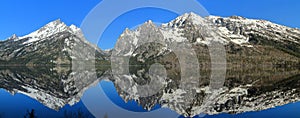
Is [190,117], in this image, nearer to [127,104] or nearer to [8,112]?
[127,104]

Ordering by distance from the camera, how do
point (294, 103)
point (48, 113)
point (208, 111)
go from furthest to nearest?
point (294, 103), point (208, 111), point (48, 113)

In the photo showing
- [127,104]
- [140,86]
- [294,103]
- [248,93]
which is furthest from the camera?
[140,86]

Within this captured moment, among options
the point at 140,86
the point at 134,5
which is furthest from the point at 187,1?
the point at 140,86

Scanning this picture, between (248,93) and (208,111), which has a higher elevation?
(248,93)

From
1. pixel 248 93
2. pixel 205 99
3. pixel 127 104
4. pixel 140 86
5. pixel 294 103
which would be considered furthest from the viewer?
pixel 140 86

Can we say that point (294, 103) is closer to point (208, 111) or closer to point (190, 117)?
point (208, 111)

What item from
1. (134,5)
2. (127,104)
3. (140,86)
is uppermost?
(140,86)

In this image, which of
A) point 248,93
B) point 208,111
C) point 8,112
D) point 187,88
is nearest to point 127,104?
point 208,111

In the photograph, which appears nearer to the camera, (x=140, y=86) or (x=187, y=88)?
(x=187, y=88)

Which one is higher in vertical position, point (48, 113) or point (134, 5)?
point (134, 5)
